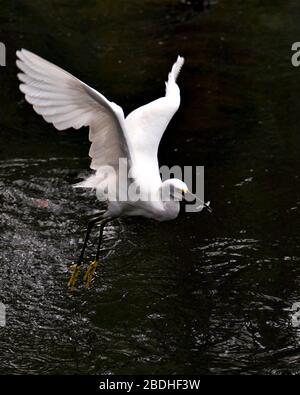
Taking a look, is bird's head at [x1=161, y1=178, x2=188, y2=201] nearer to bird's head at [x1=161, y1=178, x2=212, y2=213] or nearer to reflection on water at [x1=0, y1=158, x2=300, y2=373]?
bird's head at [x1=161, y1=178, x2=212, y2=213]

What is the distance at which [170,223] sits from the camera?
7281 millimetres

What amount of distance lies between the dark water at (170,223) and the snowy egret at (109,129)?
478 mm

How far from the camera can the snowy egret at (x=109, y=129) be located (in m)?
5.20

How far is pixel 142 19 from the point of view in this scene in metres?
12.1

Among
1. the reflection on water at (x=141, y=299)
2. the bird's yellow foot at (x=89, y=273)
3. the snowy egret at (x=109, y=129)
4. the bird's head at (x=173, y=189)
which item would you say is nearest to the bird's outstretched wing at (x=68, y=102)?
the snowy egret at (x=109, y=129)

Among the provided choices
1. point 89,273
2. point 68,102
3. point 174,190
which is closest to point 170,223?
point 89,273

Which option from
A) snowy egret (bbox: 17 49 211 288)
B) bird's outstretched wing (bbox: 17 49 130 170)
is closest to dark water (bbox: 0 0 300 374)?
snowy egret (bbox: 17 49 211 288)

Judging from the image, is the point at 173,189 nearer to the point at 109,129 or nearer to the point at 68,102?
the point at 109,129

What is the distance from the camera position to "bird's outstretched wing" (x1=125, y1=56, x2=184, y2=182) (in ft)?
20.1

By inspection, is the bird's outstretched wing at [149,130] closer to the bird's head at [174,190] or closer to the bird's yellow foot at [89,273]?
the bird's head at [174,190]

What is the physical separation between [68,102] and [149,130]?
3.50 ft

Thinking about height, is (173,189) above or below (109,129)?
below

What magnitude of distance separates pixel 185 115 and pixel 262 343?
413 centimetres
